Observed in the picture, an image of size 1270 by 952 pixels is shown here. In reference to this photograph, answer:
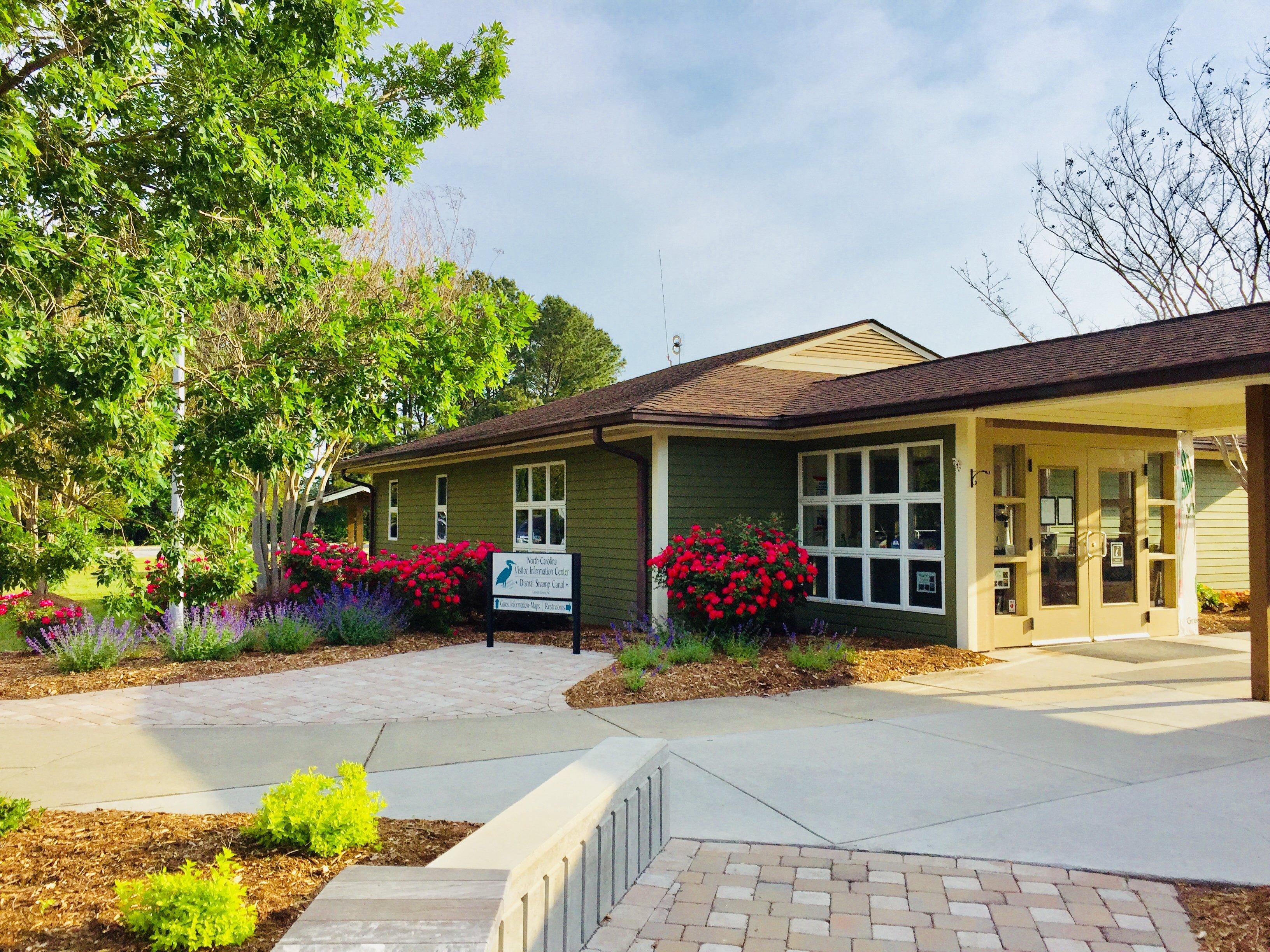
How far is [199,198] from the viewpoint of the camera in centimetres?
423

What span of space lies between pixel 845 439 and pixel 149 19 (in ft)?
29.0

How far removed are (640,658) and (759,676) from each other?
112 centimetres

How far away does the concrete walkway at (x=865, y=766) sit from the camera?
4.27m

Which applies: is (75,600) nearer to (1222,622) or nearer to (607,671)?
(607,671)

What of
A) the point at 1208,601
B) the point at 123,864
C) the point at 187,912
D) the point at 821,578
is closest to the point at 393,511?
the point at 821,578

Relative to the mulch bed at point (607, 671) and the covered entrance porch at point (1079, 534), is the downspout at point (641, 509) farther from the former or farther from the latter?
the covered entrance porch at point (1079, 534)

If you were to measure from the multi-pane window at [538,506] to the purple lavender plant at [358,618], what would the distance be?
2.49 metres

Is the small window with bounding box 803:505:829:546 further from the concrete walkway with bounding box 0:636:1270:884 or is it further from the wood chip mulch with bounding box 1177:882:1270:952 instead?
the wood chip mulch with bounding box 1177:882:1270:952

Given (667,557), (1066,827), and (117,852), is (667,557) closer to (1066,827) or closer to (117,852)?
(1066,827)

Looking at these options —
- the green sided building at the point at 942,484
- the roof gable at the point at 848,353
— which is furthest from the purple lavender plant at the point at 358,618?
the roof gable at the point at 848,353

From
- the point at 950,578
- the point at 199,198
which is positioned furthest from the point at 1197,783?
the point at 199,198

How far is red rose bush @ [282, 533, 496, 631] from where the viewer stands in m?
12.1

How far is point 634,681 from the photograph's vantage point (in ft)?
25.5

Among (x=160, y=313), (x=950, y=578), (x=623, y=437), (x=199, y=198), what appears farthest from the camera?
(x=623, y=437)
